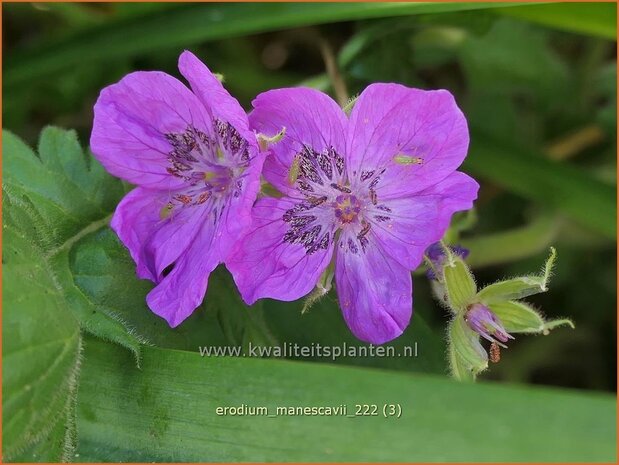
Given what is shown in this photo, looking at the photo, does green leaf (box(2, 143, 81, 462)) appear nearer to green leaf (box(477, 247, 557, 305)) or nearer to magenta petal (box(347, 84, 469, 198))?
magenta petal (box(347, 84, 469, 198))

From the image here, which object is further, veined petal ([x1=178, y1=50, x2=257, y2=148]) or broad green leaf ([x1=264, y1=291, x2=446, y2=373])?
broad green leaf ([x1=264, y1=291, x2=446, y2=373])

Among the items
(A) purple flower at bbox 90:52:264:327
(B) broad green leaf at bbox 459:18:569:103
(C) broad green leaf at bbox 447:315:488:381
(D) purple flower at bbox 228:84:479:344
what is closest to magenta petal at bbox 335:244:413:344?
(D) purple flower at bbox 228:84:479:344

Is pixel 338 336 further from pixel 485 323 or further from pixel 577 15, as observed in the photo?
pixel 577 15

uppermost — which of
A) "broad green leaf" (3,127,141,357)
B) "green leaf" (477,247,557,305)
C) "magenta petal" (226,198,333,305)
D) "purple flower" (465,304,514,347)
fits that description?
"broad green leaf" (3,127,141,357)

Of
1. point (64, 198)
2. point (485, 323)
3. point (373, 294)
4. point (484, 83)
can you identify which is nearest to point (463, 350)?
point (485, 323)

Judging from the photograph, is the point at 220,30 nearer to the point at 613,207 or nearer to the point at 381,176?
the point at 381,176
